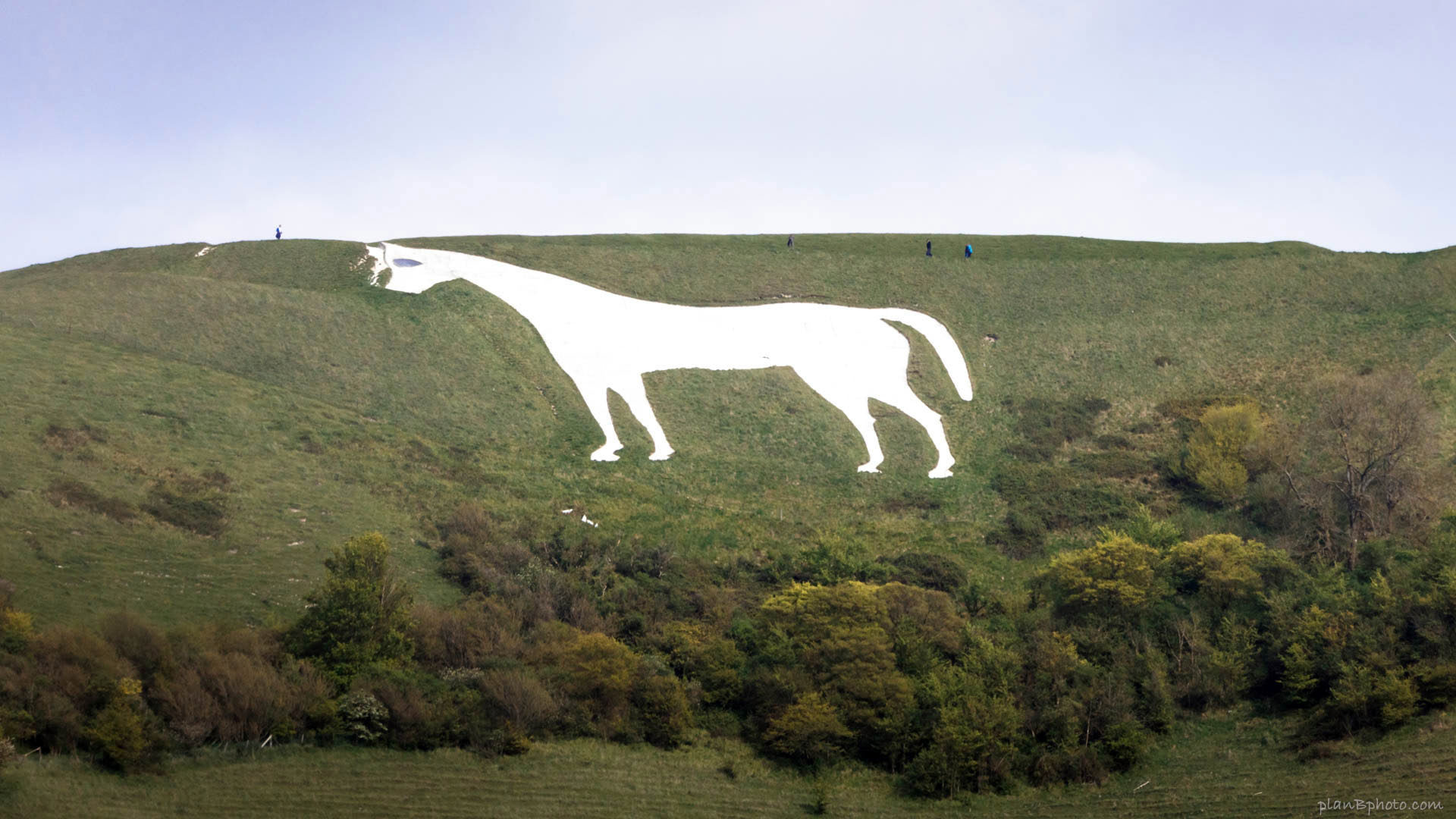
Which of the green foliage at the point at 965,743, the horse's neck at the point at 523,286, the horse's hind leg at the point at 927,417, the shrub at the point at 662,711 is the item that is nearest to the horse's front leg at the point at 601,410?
the horse's neck at the point at 523,286

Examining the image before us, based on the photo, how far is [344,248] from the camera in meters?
51.5

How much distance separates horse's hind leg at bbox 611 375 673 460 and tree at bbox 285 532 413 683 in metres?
13.5

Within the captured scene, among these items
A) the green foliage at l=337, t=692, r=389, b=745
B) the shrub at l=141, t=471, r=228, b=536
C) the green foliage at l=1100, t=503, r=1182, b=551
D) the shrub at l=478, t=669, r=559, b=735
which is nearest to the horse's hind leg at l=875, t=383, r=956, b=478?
the green foliage at l=1100, t=503, r=1182, b=551

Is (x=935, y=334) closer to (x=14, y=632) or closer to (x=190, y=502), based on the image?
(x=190, y=502)

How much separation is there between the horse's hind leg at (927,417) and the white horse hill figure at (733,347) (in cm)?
4

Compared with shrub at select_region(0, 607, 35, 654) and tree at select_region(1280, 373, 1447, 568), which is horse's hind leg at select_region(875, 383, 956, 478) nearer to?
tree at select_region(1280, 373, 1447, 568)

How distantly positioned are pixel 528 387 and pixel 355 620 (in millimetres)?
18292

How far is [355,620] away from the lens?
25984mm

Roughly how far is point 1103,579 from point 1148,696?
3796mm

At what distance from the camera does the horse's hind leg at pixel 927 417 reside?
39.6 metres

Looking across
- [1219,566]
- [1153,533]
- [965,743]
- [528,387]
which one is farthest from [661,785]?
[528,387]

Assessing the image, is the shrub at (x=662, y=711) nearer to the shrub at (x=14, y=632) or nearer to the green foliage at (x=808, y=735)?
the green foliage at (x=808, y=735)

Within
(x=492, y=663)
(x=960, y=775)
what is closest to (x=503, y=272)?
(x=492, y=663)

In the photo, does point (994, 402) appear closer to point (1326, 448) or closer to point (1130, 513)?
point (1130, 513)
